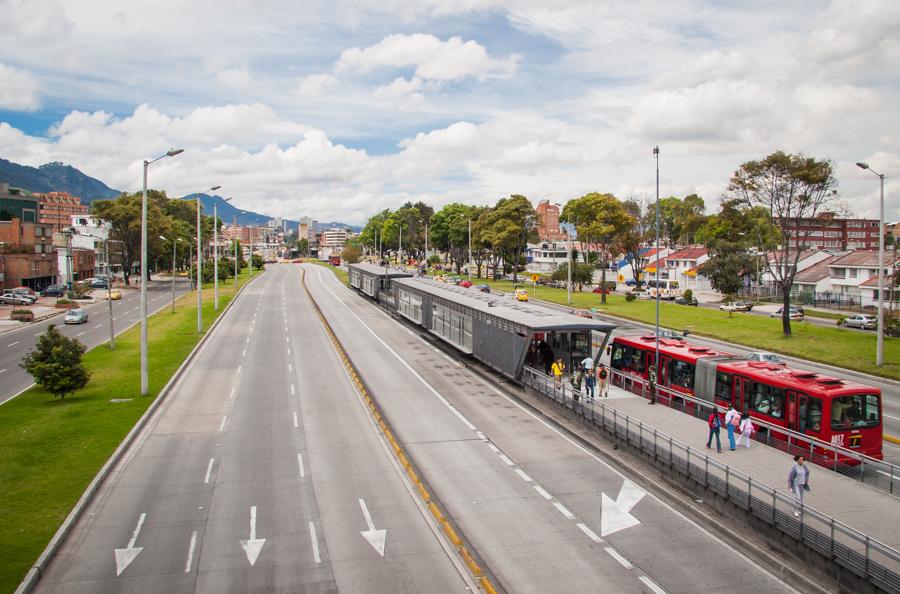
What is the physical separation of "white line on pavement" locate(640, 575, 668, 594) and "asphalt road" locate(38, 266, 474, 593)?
11.8 ft

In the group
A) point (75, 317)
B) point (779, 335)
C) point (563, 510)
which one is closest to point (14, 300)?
point (75, 317)

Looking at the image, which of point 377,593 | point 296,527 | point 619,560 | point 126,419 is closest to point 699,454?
point 619,560

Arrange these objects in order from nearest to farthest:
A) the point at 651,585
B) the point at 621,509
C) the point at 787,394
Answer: the point at 651,585 < the point at 621,509 < the point at 787,394

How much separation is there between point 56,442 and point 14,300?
6238 centimetres

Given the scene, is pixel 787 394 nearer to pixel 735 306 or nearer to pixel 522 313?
pixel 522 313

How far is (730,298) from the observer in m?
74.1

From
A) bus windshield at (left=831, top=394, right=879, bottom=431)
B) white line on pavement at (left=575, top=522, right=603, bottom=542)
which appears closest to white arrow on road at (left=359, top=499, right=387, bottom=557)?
white line on pavement at (left=575, top=522, right=603, bottom=542)

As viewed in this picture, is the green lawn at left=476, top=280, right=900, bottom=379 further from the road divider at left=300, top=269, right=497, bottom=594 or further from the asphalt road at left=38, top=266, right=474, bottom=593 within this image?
the asphalt road at left=38, top=266, right=474, bottom=593

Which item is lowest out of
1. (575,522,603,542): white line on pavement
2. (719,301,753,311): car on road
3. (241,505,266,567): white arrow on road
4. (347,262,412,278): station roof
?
(241,505,266,567): white arrow on road

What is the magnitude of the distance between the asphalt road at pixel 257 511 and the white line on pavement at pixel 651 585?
11.8 feet

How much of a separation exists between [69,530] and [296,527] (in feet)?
17.7

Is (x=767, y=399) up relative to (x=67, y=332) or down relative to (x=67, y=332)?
up

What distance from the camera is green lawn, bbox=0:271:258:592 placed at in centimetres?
1590

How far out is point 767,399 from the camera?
22578mm
